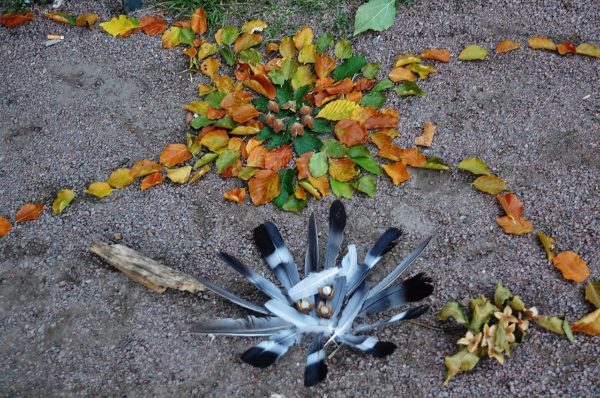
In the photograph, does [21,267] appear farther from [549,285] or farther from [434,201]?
[549,285]

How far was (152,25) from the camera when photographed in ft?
11.2

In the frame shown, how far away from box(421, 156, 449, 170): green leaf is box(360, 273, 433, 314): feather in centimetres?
64

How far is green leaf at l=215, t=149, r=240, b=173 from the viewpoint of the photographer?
277 cm

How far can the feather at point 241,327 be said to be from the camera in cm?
215

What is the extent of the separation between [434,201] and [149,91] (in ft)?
4.95

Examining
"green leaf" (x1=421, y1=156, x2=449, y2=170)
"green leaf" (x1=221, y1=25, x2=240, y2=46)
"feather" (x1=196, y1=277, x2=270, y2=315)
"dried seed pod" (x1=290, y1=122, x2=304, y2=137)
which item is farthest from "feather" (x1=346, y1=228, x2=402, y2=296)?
"green leaf" (x1=221, y1=25, x2=240, y2=46)

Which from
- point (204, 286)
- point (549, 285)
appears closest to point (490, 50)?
point (549, 285)

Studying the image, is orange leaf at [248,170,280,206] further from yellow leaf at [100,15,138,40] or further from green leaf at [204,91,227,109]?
yellow leaf at [100,15,138,40]

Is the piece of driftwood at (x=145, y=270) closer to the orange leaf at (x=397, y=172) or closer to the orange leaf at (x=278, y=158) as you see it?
the orange leaf at (x=278, y=158)

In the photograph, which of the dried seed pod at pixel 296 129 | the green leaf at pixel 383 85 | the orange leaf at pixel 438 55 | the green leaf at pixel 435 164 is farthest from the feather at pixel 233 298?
the orange leaf at pixel 438 55

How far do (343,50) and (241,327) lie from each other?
159cm

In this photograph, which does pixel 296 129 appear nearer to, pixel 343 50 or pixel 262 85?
pixel 262 85

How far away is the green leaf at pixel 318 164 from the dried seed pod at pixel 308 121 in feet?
0.54

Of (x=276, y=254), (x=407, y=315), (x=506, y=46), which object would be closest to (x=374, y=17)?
(x=506, y=46)
